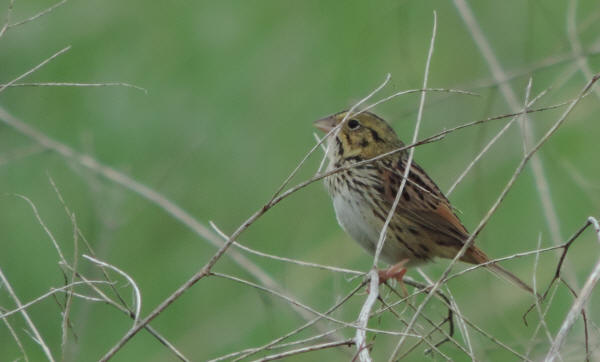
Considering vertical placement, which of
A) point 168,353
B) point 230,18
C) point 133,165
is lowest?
point 168,353

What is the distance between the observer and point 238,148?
6555mm

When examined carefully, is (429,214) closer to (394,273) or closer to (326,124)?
(326,124)

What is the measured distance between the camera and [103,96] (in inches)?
267

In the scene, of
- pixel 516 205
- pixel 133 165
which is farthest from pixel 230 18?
pixel 516 205

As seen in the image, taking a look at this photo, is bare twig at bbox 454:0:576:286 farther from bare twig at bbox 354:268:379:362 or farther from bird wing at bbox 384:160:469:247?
bare twig at bbox 354:268:379:362

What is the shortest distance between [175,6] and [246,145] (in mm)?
1549

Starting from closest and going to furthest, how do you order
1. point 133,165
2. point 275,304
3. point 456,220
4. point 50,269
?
point 456,220
point 275,304
point 50,269
point 133,165

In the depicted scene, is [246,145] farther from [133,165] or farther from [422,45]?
[422,45]

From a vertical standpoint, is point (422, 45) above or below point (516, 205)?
above

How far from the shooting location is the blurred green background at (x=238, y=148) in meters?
5.59

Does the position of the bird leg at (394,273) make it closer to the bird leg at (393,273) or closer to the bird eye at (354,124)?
the bird leg at (393,273)

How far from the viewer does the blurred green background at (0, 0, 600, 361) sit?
5.59 m

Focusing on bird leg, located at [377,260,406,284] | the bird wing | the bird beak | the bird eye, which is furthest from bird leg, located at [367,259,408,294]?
the bird eye

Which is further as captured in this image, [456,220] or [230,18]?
[230,18]
